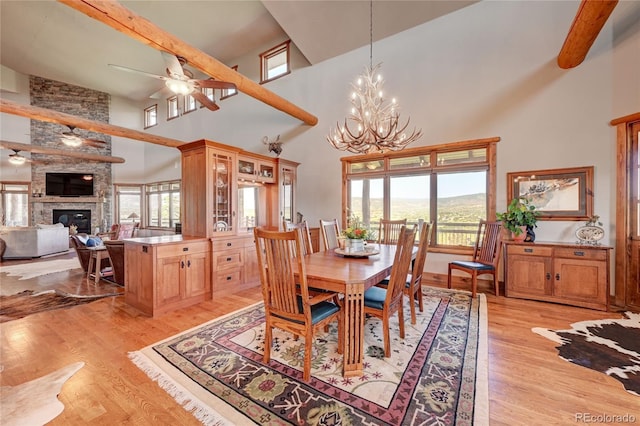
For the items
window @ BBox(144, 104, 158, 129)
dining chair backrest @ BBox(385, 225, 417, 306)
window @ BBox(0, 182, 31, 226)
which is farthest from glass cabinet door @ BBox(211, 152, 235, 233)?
window @ BBox(0, 182, 31, 226)

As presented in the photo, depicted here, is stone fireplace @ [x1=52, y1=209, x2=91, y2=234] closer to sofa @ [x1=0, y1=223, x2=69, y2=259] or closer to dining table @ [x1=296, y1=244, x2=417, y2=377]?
sofa @ [x1=0, y1=223, x2=69, y2=259]

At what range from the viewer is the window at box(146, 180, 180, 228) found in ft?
28.9

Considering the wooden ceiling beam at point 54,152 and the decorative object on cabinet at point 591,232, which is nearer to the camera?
the decorative object on cabinet at point 591,232

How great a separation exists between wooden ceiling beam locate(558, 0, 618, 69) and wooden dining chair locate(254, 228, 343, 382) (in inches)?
146

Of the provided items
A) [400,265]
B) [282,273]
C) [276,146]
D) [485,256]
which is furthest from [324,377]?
[276,146]

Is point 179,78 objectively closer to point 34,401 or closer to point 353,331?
point 34,401

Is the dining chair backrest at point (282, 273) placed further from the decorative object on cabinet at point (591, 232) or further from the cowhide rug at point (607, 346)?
the decorative object on cabinet at point (591, 232)

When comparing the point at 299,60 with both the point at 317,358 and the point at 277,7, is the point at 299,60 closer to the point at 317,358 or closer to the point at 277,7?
the point at 277,7

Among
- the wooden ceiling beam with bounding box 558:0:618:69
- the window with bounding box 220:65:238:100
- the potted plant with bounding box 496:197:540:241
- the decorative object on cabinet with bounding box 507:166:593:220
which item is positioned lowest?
the potted plant with bounding box 496:197:540:241

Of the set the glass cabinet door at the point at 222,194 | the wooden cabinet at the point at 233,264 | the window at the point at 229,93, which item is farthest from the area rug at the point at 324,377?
the window at the point at 229,93

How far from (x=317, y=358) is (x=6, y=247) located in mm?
8811

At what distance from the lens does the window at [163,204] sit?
28.9 ft

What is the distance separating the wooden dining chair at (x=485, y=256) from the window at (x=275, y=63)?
5.41 metres

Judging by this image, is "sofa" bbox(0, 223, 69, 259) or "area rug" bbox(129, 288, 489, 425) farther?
"sofa" bbox(0, 223, 69, 259)
